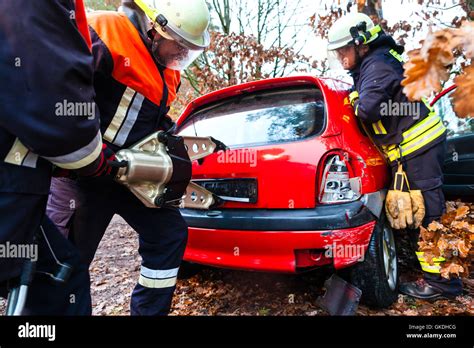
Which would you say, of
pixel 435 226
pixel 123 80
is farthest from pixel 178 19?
pixel 435 226

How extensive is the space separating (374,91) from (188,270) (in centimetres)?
228

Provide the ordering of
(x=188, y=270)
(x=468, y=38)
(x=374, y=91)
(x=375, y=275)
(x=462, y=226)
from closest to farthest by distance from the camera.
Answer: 1. (x=468, y=38)
2. (x=462, y=226)
3. (x=375, y=275)
4. (x=374, y=91)
5. (x=188, y=270)

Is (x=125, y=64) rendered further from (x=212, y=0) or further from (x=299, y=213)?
(x=212, y=0)

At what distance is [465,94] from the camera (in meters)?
0.90

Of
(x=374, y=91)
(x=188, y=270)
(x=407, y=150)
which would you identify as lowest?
(x=188, y=270)

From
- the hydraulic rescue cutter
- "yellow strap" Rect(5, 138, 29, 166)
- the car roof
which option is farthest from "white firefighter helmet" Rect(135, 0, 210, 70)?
"yellow strap" Rect(5, 138, 29, 166)

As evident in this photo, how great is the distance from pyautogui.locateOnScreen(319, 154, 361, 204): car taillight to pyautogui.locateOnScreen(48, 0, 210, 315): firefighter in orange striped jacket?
1.00 metres

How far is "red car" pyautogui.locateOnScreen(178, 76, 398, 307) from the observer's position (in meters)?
2.19

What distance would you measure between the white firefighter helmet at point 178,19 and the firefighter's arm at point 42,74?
0.68m

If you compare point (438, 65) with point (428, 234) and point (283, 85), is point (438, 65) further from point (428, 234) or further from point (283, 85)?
point (283, 85)

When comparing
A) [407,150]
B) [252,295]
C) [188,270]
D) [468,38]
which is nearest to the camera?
[468,38]

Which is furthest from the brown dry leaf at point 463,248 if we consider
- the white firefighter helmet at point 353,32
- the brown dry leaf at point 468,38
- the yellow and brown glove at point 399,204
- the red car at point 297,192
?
the white firefighter helmet at point 353,32

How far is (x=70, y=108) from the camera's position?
3.95 feet

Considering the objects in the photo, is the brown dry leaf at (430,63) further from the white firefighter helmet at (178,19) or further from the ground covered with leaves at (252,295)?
the ground covered with leaves at (252,295)
